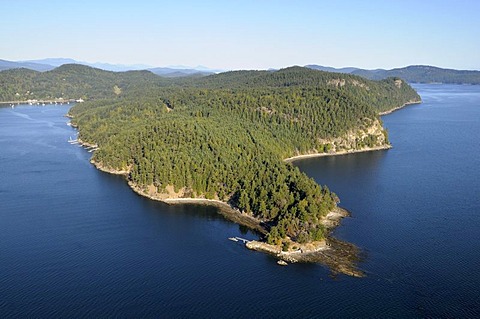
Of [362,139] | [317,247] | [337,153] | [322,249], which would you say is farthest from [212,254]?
[362,139]

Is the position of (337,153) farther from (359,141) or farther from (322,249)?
(322,249)

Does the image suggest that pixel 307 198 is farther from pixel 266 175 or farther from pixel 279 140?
pixel 279 140

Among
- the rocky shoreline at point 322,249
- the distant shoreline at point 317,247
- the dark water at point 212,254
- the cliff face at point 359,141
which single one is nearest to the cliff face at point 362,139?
the cliff face at point 359,141

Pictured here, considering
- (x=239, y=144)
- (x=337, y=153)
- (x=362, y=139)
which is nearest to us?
(x=239, y=144)

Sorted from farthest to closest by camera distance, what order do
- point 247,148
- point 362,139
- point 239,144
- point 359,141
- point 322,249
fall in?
1. point 362,139
2. point 359,141
3. point 239,144
4. point 247,148
5. point 322,249

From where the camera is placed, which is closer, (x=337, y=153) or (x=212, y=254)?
(x=212, y=254)

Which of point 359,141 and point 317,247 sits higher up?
point 359,141

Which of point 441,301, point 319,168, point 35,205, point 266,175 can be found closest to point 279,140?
point 319,168

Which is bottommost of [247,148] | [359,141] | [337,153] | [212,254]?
[212,254]
